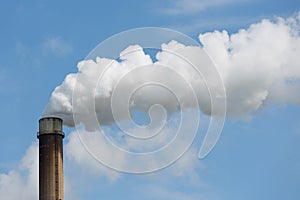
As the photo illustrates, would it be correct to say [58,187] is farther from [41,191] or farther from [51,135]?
[51,135]

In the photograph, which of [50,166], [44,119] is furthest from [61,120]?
[50,166]

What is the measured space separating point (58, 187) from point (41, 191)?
163 centimetres

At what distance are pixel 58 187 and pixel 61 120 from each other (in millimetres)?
7151

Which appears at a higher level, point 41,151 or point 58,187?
point 41,151

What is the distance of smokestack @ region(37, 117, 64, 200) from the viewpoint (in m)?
55.9

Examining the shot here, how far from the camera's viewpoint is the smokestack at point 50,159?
55906 mm

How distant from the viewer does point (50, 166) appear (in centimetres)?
5616

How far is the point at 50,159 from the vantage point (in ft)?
186

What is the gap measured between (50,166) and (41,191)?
8.21ft

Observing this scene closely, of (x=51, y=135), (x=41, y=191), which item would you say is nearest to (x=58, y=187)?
(x=41, y=191)

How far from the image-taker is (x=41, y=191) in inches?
2205

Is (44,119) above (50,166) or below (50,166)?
above

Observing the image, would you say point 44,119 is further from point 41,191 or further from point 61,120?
point 41,191

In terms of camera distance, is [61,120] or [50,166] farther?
[61,120]
